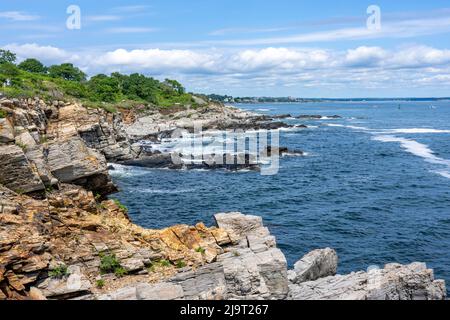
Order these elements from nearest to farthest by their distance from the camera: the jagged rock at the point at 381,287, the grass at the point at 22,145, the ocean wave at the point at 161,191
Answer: the jagged rock at the point at 381,287
the grass at the point at 22,145
the ocean wave at the point at 161,191

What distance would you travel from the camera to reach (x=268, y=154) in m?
75.2

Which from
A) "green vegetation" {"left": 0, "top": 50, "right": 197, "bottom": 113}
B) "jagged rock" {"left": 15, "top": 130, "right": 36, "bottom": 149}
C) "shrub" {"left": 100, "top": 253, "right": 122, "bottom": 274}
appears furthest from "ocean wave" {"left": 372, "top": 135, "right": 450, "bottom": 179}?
"green vegetation" {"left": 0, "top": 50, "right": 197, "bottom": 113}

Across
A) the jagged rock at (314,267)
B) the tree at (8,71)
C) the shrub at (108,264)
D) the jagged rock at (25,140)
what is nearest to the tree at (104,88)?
the tree at (8,71)

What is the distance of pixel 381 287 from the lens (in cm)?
2220

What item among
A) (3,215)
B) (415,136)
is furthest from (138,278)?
(415,136)

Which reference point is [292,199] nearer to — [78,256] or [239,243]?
[239,243]

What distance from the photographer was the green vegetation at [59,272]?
16016mm

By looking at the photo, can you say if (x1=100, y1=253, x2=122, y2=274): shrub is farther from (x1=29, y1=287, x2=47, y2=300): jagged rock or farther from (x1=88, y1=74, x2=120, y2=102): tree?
(x1=88, y1=74, x2=120, y2=102): tree

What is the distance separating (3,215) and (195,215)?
2669 centimetres

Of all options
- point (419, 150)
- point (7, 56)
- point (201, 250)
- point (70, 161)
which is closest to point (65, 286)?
point (201, 250)

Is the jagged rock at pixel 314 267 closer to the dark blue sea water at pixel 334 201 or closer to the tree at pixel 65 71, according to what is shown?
the dark blue sea water at pixel 334 201

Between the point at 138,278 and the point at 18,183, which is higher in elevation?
the point at 18,183

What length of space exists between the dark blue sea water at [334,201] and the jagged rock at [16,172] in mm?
19157

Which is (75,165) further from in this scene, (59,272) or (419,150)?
(419,150)
